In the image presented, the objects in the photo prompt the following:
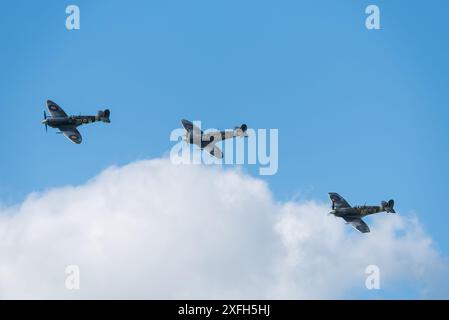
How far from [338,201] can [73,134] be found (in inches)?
1827

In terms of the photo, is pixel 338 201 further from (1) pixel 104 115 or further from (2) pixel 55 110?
(2) pixel 55 110

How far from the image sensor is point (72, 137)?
145000 millimetres

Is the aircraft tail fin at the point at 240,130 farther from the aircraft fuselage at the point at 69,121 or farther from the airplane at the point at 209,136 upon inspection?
the aircraft fuselage at the point at 69,121

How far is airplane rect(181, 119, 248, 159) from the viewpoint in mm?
145750

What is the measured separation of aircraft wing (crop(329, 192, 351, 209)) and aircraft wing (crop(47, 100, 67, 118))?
1877 inches

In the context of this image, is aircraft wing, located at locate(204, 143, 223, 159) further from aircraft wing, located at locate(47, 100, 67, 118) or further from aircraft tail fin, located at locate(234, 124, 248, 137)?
aircraft wing, located at locate(47, 100, 67, 118)

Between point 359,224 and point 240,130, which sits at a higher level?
point 240,130

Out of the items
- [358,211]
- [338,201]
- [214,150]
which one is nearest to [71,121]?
[214,150]

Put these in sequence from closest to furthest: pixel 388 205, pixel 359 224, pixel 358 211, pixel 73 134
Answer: pixel 388 205, pixel 73 134, pixel 358 211, pixel 359 224

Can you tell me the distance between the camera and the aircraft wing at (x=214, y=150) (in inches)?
5832

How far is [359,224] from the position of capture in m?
146

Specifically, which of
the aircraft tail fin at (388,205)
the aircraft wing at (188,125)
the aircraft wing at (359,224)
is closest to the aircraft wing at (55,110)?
the aircraft wing at (188,125)
